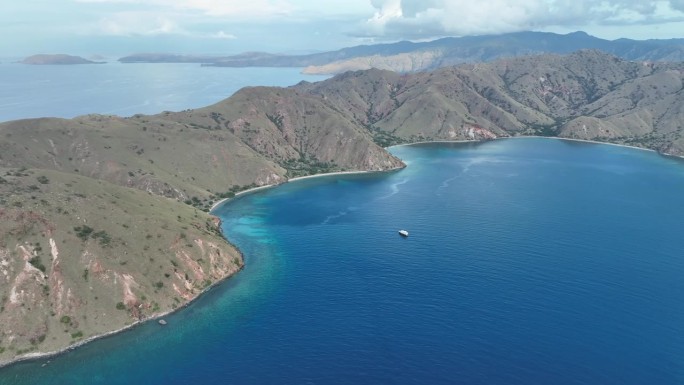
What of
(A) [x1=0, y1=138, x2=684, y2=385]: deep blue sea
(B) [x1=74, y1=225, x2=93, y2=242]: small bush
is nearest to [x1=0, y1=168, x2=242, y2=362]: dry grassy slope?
(B) [x1=74, y1=225, x2=93, y2=242]: small bush

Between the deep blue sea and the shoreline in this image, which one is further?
the shoreline

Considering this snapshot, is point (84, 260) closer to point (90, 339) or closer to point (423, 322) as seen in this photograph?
point (90, 339)

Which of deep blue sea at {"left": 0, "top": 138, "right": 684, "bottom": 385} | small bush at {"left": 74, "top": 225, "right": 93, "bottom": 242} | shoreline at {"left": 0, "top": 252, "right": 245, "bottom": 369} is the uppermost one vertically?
small bush at {"left": 74, "top": 225, "right": 93, "bottom": 242}

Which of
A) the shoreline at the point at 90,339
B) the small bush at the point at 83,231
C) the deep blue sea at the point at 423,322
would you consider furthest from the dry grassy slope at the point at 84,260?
the deep blue sea at the point at 423,322

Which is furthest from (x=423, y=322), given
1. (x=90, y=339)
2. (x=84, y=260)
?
(x=84, y=260)

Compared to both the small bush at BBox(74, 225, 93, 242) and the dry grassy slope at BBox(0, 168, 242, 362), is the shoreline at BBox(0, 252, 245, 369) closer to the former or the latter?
the dry grassy slope at BBox(0, 168, 242, 362)

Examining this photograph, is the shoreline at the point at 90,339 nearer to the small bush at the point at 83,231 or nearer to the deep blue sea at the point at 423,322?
the deep blue sea at the point at 423,322

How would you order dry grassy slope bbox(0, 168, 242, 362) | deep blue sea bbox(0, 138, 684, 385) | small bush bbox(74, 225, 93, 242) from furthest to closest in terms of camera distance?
small bush bbox(74, 225, 93, 242), dry grassy slope bbox(0, 168, 242, 362), deep blue sea bbox(0, 138, 684, 385)

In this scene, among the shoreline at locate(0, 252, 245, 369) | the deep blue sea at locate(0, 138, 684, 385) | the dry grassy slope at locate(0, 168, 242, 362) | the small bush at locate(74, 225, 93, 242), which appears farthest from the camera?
the small bush at locate(74, 225, 93, 242)
